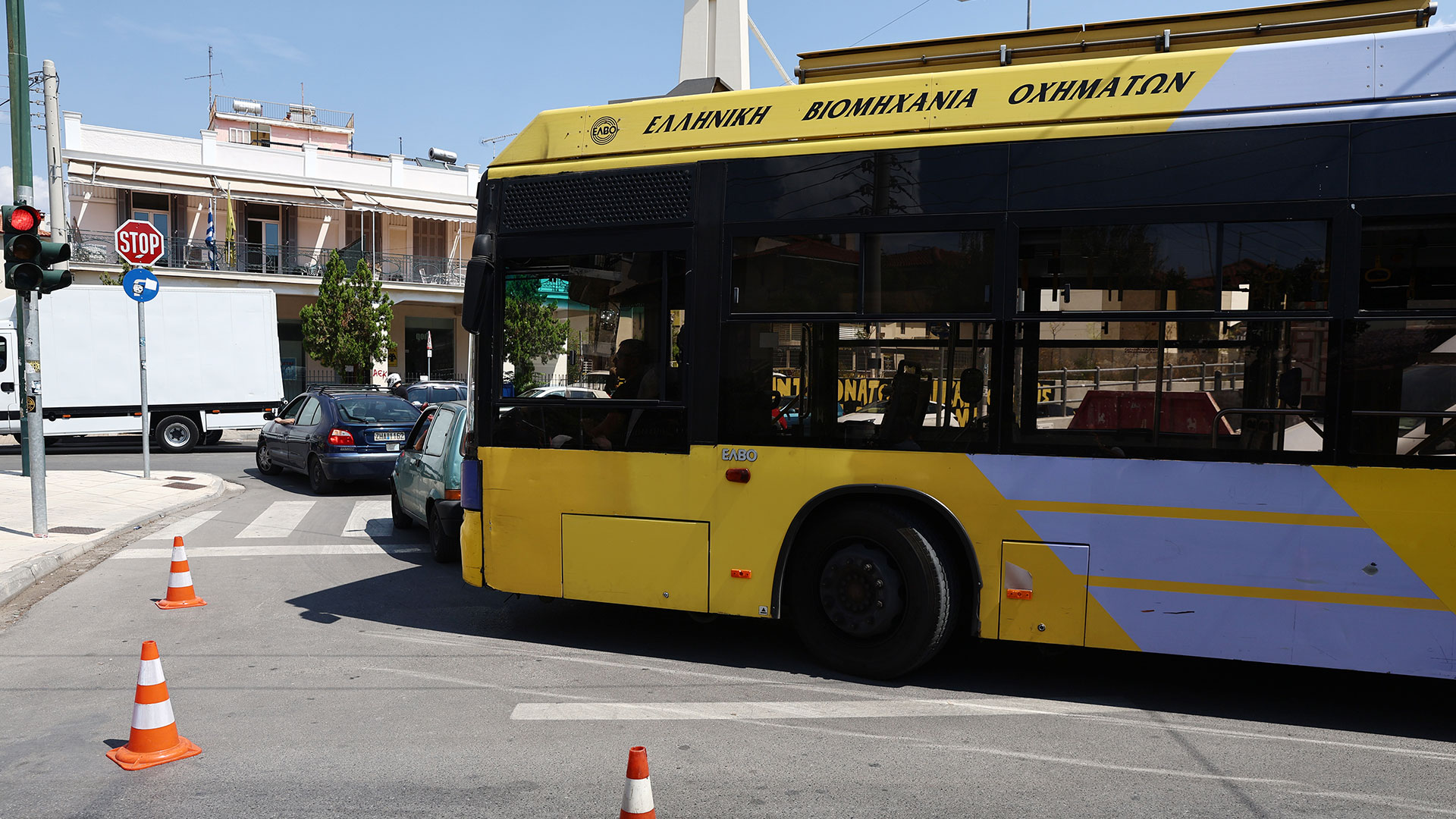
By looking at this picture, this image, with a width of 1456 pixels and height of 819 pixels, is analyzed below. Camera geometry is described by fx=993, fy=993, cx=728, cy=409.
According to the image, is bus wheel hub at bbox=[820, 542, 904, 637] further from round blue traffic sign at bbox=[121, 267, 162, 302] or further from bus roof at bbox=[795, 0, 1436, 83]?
round blue traffic sign at bbox=[121, 267, 162, 302]

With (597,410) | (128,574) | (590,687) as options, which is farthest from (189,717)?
(128,574)

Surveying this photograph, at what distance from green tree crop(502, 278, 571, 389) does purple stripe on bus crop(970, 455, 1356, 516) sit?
2687mm

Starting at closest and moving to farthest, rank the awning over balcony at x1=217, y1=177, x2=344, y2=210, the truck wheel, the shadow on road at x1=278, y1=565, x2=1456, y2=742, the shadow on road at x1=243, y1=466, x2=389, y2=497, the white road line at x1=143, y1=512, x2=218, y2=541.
→ the shadow on road at x1=278, y1=565, x2=1456, y2=742 → the white road line at x1=143, y1=512, x2=218, y2=541 → the shadow on road at x1=243, y1=466, x2=389, y2=497 → the truck wheel → the awning over balcony at x1=217, y1=177, x2=344, y2=210

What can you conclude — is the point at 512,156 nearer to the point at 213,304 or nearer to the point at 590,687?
the point at 590,687

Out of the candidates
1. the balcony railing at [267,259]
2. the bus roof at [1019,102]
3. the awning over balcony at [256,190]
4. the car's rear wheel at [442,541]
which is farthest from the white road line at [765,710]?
the awning over balcony at [256,190]

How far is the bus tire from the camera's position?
16.9ft

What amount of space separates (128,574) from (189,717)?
4480 millimetres

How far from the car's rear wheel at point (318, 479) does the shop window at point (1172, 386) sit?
38.3 feet

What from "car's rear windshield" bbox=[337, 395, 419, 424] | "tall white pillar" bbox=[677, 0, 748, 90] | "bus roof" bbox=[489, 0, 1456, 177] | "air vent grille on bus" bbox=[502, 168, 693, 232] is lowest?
"car's rear windshield" bbox=[337, 395, 419, 424]

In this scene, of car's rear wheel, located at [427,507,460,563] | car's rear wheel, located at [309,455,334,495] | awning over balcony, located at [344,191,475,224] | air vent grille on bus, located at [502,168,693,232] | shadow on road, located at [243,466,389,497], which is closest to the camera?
air vent grille on bus, located at [502,168,693,232]

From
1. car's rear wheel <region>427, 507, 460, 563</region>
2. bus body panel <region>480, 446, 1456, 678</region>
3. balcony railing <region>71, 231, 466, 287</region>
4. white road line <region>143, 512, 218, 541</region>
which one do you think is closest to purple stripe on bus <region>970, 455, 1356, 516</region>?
bus body panel <region>480, 446, 1456, 678</region>

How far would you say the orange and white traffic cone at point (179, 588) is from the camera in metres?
7.27

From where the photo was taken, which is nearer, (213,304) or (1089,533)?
(1089,533)

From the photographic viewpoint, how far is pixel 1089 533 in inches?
194
